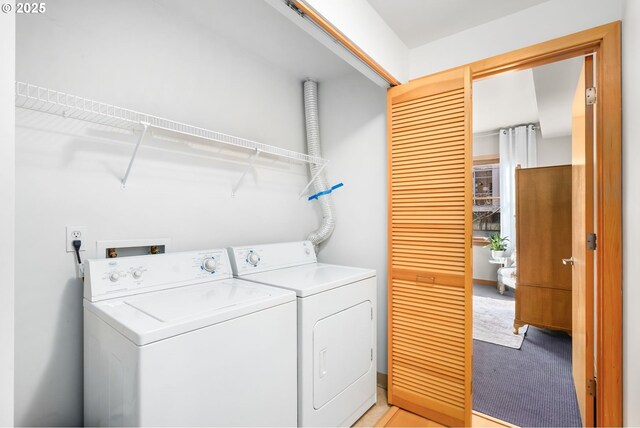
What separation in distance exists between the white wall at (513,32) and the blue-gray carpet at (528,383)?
7.37 ft

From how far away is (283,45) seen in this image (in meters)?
2.20

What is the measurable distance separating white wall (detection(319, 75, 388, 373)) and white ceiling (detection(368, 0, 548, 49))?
0.51 metres

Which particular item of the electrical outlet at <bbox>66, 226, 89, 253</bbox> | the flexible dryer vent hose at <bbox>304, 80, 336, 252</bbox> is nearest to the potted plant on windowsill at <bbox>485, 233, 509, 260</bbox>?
the flexible dryer vent hose at <bbox>304, 80, 336, 252</bbox>

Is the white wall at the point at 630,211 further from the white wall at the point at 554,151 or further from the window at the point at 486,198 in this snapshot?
the window at the point at 486,198

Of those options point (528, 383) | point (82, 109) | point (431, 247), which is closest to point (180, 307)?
point (82, 109)

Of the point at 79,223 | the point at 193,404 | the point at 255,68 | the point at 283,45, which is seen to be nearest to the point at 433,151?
the point at 283,45

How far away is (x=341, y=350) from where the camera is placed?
5.88 ft

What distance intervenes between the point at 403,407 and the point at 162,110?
2406mm

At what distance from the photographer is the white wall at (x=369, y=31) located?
1.52 metres

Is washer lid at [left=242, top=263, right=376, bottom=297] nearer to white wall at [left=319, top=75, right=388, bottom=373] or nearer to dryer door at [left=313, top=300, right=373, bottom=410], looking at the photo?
dryer door at [left=313, top=300, right=373, bottom=410]

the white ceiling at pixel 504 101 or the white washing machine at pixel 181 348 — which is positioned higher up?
the white ceiling at pixel 504 101

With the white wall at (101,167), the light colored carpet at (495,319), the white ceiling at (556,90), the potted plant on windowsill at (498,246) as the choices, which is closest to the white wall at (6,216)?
the white wall at (101,167)

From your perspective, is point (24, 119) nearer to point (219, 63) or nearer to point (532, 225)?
point (219, 63)

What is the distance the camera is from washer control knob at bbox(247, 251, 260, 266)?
6.56 feet
